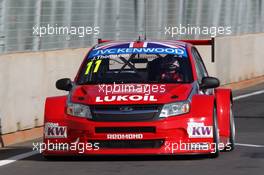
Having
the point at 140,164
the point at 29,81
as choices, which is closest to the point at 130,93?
the point at 140,164

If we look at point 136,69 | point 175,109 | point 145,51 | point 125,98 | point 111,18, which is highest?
point 111,18

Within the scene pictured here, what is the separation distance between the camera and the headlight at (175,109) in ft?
36.6

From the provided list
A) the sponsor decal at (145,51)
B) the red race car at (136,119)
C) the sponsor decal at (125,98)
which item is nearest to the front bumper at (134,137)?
the red race car at (136,119)

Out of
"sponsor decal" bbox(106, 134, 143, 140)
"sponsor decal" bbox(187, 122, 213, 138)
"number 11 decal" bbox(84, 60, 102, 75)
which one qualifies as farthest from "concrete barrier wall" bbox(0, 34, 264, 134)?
"sponsor decal" bbox(187, 122, 213, 138)

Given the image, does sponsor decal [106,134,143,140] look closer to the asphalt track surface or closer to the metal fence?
the asphalt track surface

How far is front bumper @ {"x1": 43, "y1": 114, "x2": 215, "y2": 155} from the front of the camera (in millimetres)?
11086

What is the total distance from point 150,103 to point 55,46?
20.0 ft

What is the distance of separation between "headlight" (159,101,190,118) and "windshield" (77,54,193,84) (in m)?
0.84

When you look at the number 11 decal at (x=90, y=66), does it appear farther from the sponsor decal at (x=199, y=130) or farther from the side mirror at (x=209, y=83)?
the sponsor decal at (x=199, y=130)

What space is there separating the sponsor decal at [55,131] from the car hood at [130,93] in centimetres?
39

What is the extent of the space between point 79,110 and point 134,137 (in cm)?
75

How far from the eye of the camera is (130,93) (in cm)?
1144

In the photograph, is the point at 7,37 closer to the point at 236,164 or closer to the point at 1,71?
the point at 1,71

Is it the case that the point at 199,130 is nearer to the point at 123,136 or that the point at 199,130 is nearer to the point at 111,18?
the point at 123,136
